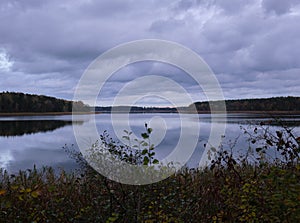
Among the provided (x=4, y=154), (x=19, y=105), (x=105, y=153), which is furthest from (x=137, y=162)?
(x=19, y=105)

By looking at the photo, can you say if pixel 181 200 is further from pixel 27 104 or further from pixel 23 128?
pixel 27 104

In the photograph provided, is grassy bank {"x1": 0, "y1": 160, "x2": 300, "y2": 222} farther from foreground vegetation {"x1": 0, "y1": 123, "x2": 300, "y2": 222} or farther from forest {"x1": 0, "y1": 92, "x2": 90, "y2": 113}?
forest {"x1": 0, "y1": 92, "x2": 90, "y2": 113}

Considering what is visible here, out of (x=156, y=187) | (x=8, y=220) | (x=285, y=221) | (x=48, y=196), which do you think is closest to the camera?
(x=285, y=221)

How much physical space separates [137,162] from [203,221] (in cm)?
133

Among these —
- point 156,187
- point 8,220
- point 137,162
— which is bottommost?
point 8,220

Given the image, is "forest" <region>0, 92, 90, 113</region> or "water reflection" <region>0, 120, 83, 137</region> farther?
"forest" <region>0, 92, 90, 113</region>

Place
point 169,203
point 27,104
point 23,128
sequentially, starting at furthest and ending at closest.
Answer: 1. point 27,104
2. point 23,128
3. point 169,203

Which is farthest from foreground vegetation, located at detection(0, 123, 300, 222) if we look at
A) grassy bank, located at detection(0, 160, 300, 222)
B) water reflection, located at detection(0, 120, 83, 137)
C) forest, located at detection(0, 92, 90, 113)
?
forest, located at detection(0, 92, 90, 113)

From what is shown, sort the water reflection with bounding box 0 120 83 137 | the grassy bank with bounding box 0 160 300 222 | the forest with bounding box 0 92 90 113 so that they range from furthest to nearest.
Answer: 1. the forest with bounding box 0 92 90 113
2. the water reflection with bounding box 0 120 83 137
3. the grassy bank with bounding box 0 160 300 222

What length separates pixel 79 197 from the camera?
5.71m

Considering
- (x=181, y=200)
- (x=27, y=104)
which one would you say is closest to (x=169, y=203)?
(x=181, y=200)

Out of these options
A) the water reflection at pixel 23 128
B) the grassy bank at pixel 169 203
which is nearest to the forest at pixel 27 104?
the water reflection at pixel 23 128

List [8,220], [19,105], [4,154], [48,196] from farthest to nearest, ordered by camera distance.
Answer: [19,105] → [4,154] → [48,196] → [8,220]

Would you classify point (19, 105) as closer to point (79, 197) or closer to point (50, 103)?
point (50, 103)
